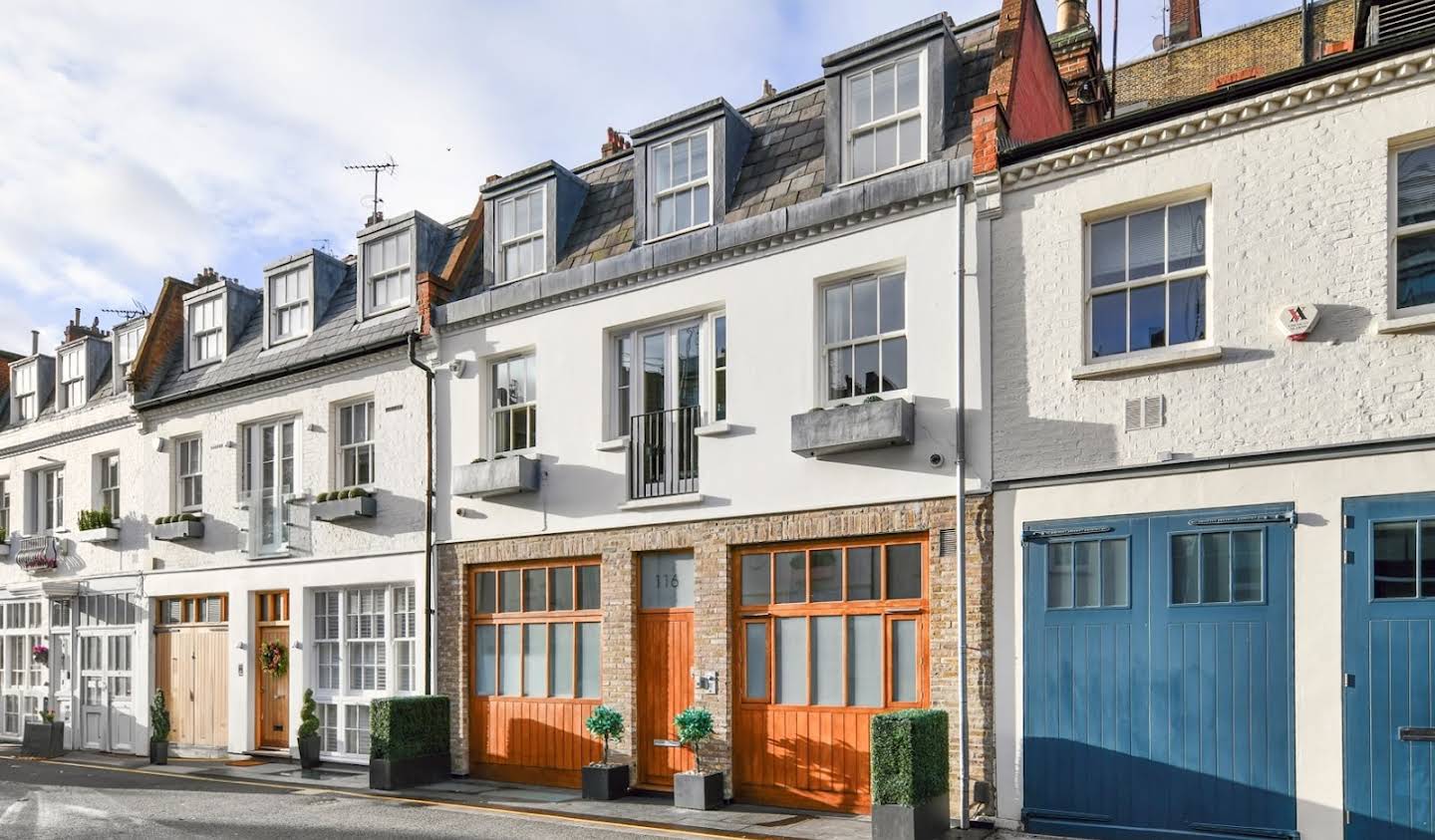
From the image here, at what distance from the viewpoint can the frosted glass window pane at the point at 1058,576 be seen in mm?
11062

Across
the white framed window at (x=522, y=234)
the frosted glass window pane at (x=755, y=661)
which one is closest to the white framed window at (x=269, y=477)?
the white framed window at (x=522, y=234)

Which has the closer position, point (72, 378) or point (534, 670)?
point (534, 670)

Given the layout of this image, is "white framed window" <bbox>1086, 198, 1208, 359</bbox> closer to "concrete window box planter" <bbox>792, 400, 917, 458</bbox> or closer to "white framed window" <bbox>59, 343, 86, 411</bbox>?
"concrete window box planter" <bbox>792, 400, 917, 458</bbox>

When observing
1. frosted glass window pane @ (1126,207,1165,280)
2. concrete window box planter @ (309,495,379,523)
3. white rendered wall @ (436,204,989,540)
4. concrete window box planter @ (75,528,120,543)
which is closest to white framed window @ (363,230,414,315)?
white rendered wall @ (436,204,989,540)

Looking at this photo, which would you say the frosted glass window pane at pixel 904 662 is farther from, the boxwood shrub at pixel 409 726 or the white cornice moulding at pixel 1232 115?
the boxwood shrub at pixel 409 726

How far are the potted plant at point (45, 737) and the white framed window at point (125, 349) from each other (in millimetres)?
6637

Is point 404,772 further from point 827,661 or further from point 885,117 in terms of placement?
point 885,117

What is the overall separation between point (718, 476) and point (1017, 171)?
493cm

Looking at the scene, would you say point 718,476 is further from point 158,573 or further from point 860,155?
point 158,573

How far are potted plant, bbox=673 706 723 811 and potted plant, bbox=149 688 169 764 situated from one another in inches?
436

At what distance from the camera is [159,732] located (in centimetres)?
1956

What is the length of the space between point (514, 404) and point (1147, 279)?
29.3 ft

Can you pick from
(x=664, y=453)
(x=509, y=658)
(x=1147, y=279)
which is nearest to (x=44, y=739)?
(x=509, y=658)

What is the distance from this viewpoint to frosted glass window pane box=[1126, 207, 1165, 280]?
11008mm
